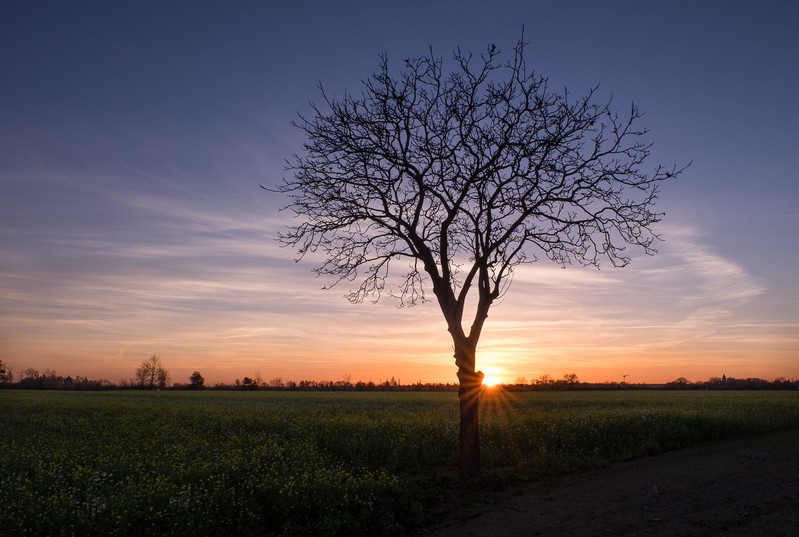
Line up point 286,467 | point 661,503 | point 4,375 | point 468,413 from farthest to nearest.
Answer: point 4,375, point 468,413, point 286,467, point 661,503

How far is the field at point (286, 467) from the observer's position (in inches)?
360

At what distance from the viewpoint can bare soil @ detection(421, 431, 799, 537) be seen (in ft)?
28.6

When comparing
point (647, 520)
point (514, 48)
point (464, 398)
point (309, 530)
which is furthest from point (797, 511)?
point (514, 48)

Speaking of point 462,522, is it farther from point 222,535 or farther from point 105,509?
point 105,509

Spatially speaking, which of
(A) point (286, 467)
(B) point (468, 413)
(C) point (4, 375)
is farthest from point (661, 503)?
(C) point (4, 375)

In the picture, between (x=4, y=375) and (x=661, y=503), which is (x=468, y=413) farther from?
(x=4, y=375)

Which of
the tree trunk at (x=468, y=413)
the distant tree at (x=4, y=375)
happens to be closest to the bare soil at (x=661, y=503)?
the tree trunk at (x=468, y=413)

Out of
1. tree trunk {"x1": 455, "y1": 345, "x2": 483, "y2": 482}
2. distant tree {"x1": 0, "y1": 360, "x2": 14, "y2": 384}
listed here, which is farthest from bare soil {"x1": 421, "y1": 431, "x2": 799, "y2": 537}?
distant tree {"x1": 0, "y1": 360, "x2": 14, "y2": 384}

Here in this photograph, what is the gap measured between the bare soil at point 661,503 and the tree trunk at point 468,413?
1.35 m

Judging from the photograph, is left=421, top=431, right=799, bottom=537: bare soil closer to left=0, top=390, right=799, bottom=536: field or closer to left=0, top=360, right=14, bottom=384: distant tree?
left=0, top=390, right=799, bottom=536: field

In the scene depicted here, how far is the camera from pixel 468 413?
539 inches

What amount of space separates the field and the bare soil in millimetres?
1380

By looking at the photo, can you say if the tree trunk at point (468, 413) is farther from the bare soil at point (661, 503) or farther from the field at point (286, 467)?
the bare soil at point (661, 503)

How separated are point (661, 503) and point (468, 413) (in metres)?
4.78
